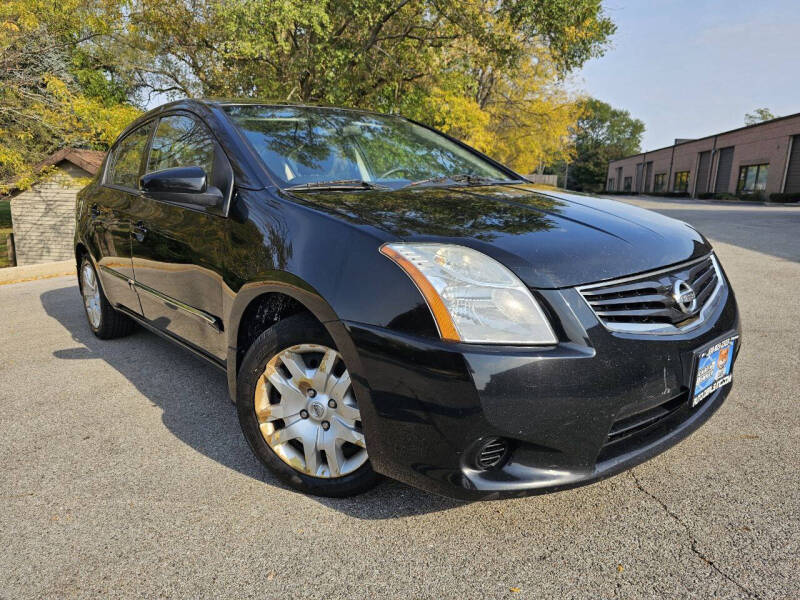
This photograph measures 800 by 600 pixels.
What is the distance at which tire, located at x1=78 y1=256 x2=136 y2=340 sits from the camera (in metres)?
4.30

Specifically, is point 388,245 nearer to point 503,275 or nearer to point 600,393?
point 503,275

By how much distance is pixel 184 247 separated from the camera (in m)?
2.77

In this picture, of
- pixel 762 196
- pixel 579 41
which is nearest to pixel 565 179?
pixel 762 196

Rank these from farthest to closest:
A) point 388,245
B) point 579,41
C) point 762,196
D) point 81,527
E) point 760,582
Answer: point 762,196 < point 579,41 < point 81,527 < point 388,245 < point 760,582

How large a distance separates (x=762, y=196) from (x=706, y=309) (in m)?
35.8

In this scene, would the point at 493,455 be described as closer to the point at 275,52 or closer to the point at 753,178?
the point at 275,52

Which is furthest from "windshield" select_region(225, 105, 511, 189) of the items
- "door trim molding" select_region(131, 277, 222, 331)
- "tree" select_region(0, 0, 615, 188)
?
"tree" select_region(0, 0, 615, 188)

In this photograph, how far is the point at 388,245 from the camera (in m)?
1.84

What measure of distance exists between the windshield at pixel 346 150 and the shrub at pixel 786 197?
3168 cm

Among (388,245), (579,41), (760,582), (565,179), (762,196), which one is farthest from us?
(565,179)

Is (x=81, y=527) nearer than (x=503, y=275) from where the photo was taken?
No

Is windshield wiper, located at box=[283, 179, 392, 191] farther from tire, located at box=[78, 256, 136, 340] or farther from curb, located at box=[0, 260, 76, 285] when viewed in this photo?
curb, located at box=[0, 260, 76, 285]

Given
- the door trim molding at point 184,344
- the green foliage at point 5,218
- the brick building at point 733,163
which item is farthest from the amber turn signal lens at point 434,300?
the brick building at point 733,163

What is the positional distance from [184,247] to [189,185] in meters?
0.39
